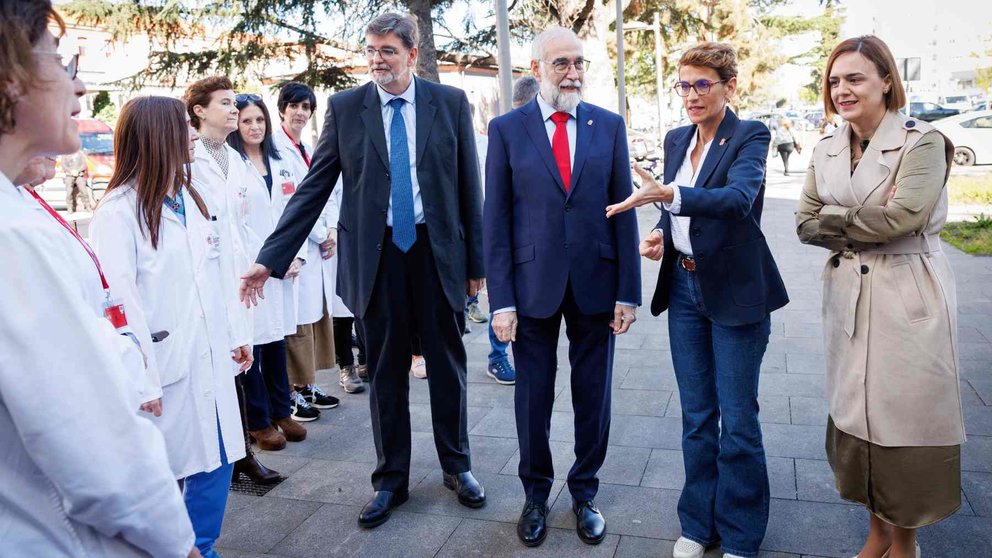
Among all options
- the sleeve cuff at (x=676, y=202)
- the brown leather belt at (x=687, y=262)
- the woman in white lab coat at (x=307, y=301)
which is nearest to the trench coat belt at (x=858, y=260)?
the brown leather belt at (x=687, y=262)

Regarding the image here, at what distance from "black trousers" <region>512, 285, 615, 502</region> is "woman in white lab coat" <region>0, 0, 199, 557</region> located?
227 cm

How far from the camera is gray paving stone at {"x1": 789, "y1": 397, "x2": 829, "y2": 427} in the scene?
15.1 ft

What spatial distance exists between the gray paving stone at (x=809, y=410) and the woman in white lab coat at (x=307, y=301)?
305 cm

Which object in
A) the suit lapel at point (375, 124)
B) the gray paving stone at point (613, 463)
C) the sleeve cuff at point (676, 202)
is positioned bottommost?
the gray paving stone at point (613, 463)

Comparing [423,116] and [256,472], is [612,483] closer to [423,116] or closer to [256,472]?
[256,472]

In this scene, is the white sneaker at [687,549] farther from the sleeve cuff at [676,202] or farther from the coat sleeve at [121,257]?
the coat sleeve at [121,257]

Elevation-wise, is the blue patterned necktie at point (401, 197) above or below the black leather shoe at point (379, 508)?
above

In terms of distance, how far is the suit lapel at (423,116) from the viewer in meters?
3.63

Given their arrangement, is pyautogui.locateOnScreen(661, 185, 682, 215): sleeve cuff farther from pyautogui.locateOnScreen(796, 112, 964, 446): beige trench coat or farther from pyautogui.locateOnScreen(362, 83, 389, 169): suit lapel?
pyautogui.locateOnScreen(362, 83, 389, 169): suit lapel

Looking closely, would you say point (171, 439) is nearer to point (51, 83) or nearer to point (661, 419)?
point (51, 83)

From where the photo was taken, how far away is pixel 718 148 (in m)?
2.95

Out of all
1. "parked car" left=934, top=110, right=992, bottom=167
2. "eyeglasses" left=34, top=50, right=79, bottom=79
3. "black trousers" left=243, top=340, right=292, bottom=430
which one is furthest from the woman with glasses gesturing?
"parked car" left=934, top=110, right=992, bottom=167

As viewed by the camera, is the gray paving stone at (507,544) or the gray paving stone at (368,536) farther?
the gray paving stone at (368,536)

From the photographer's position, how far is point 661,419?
188 inches
